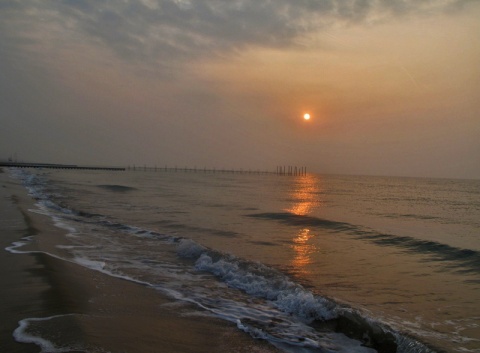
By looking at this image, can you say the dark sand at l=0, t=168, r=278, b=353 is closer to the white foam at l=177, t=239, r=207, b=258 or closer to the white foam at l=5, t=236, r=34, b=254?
the white foam at l=5, t=236, r=34, b=254

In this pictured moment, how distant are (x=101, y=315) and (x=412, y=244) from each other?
13.8m

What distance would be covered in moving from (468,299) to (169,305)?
21.2 ft

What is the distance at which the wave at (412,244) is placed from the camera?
12835 millimetres

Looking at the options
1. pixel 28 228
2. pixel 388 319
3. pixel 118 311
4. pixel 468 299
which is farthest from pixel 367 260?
pixel 28 228

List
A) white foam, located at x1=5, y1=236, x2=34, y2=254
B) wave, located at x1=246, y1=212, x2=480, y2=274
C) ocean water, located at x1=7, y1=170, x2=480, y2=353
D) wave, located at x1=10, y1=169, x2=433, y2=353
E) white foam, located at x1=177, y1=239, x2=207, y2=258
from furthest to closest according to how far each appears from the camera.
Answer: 1. wave, located at x1=246, y1=212, x2=480, y2=274
2. white foam, located at x1=177, y1=239, x2=207, y2=258
3. white foam, located at x1=5, y1=236, x2=34, y2=254
4. ocean water, located at x1=7, y1=170, x2=480, y2=353
5. wave, located at x1=10, y1=169, x2=433, y2=353

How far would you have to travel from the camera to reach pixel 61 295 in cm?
648

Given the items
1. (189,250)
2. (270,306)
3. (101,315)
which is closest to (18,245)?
(189,250)

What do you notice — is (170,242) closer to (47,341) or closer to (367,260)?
(367,260)

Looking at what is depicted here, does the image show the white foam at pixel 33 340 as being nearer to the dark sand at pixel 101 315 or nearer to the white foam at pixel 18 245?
the dark sand at pixel 101 315

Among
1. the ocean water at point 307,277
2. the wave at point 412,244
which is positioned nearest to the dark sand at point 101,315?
the ocean water at point 307,277

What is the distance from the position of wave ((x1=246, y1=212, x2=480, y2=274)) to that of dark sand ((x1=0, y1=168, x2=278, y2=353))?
364 inches

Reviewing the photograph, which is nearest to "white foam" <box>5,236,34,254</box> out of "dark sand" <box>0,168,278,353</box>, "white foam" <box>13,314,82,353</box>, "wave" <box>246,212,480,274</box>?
"dark sand" <box>0,168,278,353</box>

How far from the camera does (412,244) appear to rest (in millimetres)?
16156

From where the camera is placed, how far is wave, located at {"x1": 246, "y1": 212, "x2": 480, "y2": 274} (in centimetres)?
1284
